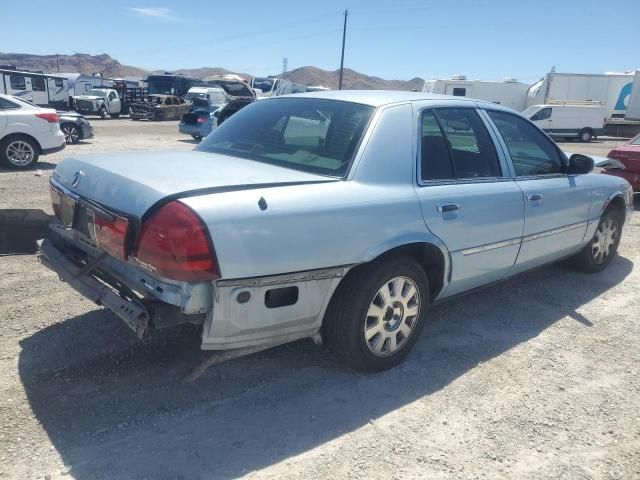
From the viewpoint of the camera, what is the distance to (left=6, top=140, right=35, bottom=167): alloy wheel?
10406mm

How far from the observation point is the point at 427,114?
3520mm

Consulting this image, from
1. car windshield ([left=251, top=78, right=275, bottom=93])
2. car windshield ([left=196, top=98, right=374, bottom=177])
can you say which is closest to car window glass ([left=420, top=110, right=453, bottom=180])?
car windshield ([left=196, top=98, right=374, bottom=177])

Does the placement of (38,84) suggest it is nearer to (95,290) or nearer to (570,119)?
(570,119)

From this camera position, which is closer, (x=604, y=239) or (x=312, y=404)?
(x=312, y=404)

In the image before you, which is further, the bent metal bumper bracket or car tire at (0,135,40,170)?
car tire at (0,135,40,170)

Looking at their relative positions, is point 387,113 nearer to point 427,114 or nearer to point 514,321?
point 427,114

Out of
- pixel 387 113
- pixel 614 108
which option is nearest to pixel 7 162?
pixel 387 113

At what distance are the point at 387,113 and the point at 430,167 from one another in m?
0.45

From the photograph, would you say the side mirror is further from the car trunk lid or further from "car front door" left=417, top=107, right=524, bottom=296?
the car trunk lid

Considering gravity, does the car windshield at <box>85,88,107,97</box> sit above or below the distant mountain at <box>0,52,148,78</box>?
below

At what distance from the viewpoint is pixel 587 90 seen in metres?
31.7

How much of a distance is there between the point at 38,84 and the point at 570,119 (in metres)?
28.8

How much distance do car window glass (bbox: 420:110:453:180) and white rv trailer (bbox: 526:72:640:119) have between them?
30718 mm

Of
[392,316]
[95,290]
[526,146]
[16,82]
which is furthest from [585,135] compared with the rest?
[95,290]
